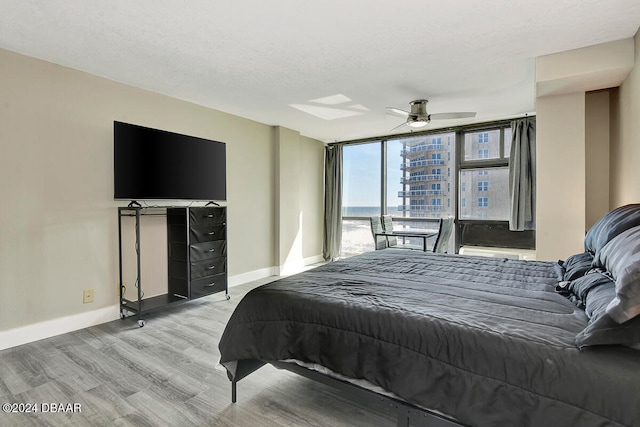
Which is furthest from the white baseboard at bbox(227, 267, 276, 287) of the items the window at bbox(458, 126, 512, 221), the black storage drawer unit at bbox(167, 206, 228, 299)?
the window at bbox(458, 126, 512, 221)

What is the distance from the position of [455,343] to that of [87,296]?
3438mm

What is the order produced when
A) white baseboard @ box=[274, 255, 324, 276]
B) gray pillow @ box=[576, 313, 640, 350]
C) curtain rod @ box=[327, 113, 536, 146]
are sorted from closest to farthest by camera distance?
gray pillow @ box=[576, 313, 640, 350] < curtain rod @ box=[327, 113, 536, 146] < white baseboard @ box=[274, 255, 324, 276]

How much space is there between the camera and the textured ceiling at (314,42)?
2.16 meters

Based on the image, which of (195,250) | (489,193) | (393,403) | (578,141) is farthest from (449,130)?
(393,403)

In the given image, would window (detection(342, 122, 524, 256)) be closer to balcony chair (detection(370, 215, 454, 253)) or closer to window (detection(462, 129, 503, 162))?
window (detection(462, 129, 503, 162))

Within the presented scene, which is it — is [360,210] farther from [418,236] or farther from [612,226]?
[612,226]

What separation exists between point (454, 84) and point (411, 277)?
7.96 feet

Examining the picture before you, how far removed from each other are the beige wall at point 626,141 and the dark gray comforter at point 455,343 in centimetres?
125

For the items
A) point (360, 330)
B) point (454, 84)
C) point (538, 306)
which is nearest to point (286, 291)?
point (360, 330)

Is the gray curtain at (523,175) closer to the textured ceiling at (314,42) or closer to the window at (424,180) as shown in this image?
the window at (424,180)

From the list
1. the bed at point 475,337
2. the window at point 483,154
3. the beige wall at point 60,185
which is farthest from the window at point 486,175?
the beige wall at point 60,185

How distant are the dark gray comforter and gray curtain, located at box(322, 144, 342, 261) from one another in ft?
14.1

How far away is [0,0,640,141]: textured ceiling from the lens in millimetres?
2160

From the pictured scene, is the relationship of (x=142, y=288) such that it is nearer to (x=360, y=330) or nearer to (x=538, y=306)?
(x=360, y=330)
